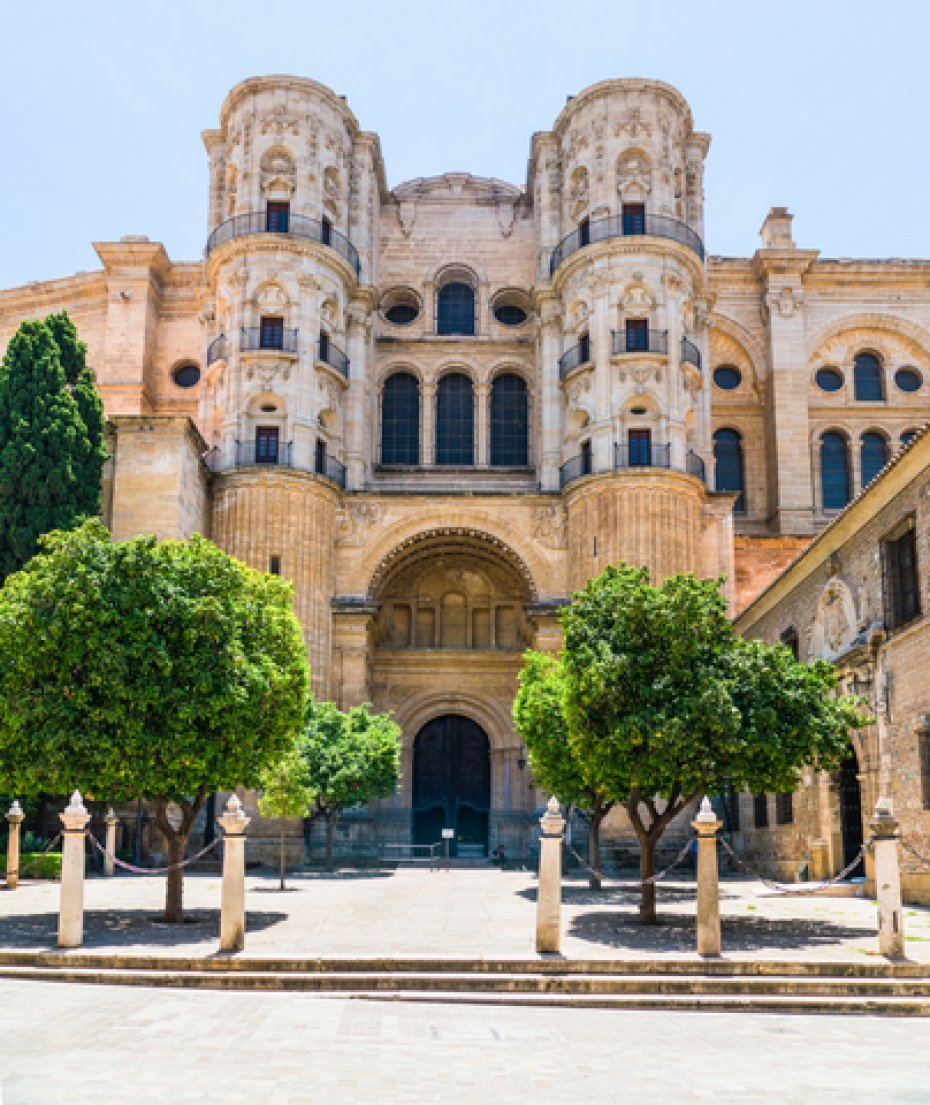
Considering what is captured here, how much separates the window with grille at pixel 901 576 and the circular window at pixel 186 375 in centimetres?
2706

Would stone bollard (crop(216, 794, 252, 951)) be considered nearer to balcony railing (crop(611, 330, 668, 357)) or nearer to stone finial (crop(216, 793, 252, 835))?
stone finial (crop(216, 793, 252, 835))

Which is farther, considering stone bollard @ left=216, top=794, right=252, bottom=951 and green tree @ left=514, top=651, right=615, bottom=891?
green tree @ left=514, top=651, right=615, bottom=891

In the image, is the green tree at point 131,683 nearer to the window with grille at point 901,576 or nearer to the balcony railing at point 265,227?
the window with grille at point 901,576

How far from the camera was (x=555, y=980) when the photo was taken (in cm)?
1222

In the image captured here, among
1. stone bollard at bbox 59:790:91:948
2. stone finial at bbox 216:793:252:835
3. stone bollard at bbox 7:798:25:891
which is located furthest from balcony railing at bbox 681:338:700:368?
stone bollard at bbox 59:790:91:948

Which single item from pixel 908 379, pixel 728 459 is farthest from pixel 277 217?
pixel 908 379

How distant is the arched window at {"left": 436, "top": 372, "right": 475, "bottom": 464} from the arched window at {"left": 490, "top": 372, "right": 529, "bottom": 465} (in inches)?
→ 28.3

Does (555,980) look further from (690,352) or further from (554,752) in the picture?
(690,352)

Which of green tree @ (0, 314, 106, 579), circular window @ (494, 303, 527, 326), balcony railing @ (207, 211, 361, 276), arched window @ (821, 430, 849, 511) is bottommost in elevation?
green tree @ (0, 314, 106, 579)

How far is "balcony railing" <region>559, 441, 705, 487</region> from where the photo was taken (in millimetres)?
34156

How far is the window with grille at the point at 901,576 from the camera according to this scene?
65.4ft

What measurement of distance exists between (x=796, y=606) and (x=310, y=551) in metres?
13.8

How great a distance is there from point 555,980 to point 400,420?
95.5 feet

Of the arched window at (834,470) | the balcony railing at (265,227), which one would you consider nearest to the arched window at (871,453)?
the arched window at (834,470)
